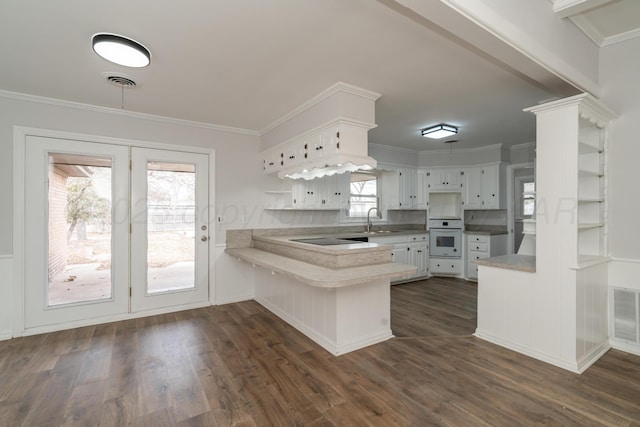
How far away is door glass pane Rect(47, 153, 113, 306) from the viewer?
3348mm

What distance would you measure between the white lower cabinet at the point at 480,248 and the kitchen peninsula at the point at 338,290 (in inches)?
132

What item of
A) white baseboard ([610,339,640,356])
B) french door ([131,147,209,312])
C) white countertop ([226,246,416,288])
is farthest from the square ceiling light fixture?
french door ([131,147,209,312])

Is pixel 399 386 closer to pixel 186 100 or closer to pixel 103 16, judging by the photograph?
pixel 103 16

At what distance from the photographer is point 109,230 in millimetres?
3594

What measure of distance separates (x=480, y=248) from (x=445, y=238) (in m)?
0.64

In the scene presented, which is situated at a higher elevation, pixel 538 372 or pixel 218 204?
pixel 218 204

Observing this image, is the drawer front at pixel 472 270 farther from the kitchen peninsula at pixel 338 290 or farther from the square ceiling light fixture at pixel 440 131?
the kitchen peninsula at pixel 338 290

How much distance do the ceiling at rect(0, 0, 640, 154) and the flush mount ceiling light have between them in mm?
57

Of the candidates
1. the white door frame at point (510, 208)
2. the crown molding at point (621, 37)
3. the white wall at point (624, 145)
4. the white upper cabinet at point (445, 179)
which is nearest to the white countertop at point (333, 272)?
the white wall at point (624, 145)

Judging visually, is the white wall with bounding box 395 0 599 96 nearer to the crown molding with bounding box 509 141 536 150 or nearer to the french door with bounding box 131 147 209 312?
the crown molding with bounding box 509 141 536 150

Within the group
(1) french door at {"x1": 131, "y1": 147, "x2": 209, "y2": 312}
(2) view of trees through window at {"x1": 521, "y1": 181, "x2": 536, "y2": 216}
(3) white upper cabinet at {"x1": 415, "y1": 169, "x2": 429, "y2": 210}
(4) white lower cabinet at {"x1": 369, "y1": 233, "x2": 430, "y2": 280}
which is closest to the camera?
(1) french door at {"x1": 131, "y1": 147, "x2": 209, "y2": 312}

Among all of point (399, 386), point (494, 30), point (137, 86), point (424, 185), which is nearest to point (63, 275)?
point (137, 86)

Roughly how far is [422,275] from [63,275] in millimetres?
5514

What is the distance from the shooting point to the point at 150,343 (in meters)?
2.98
